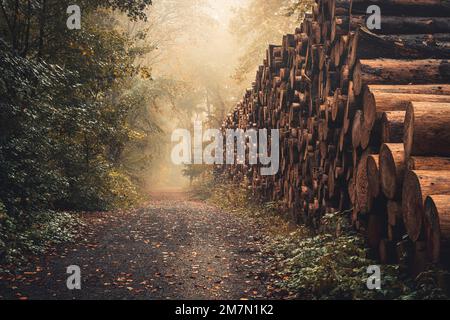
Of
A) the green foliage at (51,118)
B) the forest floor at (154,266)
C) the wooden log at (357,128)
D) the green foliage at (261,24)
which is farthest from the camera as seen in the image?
the green foliage at (261,24)

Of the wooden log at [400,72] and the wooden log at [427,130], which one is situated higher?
the wooden log at [400,72]

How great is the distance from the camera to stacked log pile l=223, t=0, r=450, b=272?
4289 mm

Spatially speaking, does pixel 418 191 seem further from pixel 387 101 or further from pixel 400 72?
pixel 400 72

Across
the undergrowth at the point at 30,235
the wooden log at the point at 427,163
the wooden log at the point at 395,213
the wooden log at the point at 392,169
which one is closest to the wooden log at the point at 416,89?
the wooden log at the point at 392,169

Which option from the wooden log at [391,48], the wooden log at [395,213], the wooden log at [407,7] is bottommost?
the wooden log at [395,213]

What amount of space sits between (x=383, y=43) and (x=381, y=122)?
172 centimetres

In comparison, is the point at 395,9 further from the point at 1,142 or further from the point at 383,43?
the point at 1,142

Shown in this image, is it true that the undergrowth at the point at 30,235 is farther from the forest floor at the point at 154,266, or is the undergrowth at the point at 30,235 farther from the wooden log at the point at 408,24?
the wooden log at the point at 408,24

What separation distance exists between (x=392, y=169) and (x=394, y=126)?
0.67 m

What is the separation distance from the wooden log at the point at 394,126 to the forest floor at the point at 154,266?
2.49 m

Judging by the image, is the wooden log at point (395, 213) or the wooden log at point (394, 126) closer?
the wooden log at point (395, 213)

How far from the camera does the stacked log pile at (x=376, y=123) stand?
4.29 meters

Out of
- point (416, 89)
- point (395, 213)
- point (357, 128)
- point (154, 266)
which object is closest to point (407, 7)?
point (416, 89)

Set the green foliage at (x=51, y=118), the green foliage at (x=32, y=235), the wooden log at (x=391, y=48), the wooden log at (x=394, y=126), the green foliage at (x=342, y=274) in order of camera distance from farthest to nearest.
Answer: the green foliage at (x=51, y=118) < the green foliage at (x=32, y=235) < the wooden log at (x=391, y=48) < the wooden log at (x=394, y=126) < the green foliage at (x=342, y=274)
